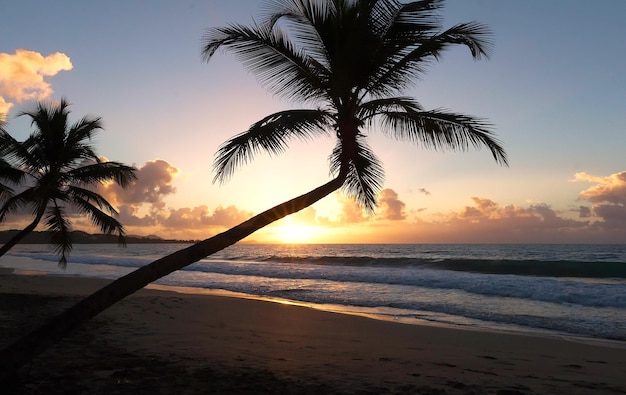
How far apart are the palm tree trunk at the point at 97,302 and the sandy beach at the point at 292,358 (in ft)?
2.93

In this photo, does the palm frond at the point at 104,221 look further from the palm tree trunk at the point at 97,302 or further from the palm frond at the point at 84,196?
the palm tree trunk at the point at 97,302

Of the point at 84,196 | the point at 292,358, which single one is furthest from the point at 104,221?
the point at 292,358

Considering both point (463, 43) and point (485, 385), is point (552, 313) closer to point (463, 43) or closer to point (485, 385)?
point (485, 385)

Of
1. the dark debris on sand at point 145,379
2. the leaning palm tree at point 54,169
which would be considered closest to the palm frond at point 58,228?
the leaning palm tree at point 54,169

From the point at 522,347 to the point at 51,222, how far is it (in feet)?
46.5

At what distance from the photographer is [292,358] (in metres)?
6.91

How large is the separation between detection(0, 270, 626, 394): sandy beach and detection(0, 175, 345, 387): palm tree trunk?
35.1 inches

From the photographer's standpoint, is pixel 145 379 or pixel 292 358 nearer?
pixel 145 379

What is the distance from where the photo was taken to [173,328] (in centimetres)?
929

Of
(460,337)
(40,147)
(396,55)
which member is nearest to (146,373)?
(396,55)

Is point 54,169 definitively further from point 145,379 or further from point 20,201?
point 145,379

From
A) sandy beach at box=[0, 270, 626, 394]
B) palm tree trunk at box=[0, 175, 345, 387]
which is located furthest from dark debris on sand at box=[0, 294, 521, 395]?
palm tree trunk at box=[0, 175, 345, 387]

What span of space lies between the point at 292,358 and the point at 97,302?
357 centimetres

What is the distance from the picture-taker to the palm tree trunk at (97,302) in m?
3.89
